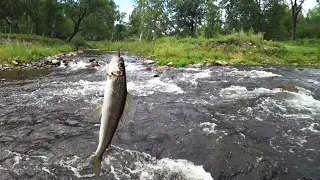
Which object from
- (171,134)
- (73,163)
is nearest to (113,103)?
(73,163)

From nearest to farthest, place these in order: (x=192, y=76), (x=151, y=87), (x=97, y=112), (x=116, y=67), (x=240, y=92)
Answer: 1. (x=116, y=67)
2. (x=97, y=112)
3. (x=240, y=92)
4. (x=151, y=87)
5. (x=192, y=76)

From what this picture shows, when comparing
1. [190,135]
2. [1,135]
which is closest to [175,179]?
[190,135]

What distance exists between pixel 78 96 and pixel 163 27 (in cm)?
3893

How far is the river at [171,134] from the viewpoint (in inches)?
213

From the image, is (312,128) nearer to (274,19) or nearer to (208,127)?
(208,127)

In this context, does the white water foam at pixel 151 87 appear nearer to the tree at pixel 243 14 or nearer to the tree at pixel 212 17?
the tree at pixel 212 17

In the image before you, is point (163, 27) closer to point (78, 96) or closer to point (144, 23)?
point (144, 23)

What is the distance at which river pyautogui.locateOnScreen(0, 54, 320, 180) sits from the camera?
213 inches

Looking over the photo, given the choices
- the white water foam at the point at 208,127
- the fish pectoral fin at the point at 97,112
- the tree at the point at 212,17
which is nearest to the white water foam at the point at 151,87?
the white water foam at the point at 208,127

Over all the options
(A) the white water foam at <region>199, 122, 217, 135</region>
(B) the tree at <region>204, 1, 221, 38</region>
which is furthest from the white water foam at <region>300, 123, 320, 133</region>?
(B) the tree at <region>204, 1, 221, 38</region>

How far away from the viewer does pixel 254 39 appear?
95.5 ft

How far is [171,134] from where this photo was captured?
7.18 metres

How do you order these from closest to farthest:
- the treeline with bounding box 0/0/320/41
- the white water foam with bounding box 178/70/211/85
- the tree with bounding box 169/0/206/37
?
1. the white water foam with bounding box 178/70/211/85
2. the treeline with bounding box 0/0/320/41
3. the tree with bounding box 169/0/206/37

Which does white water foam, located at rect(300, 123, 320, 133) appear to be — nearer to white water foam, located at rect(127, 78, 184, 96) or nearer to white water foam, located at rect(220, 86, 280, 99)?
white water foam, located at rect(220, 86, 280, 99)
